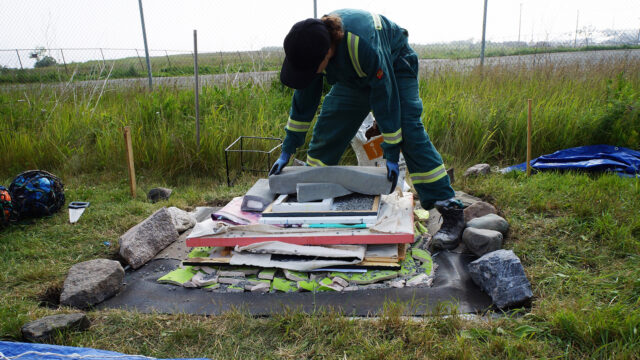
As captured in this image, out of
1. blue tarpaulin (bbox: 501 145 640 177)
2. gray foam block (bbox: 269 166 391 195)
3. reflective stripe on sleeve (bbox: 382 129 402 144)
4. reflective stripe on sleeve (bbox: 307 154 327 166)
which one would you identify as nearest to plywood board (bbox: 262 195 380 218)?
gray foam block (bbox: 269 166 391 195)

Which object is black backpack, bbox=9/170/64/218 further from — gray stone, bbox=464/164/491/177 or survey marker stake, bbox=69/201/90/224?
gray stone, bbox=464/164/491/177

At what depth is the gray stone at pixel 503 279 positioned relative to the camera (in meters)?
2.62

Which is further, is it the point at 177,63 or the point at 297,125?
the point at 177,63

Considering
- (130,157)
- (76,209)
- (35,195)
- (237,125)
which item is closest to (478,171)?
(237,125)

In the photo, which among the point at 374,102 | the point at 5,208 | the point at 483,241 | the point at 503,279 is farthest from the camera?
the point at 5,208

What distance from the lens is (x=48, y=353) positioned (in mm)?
1964

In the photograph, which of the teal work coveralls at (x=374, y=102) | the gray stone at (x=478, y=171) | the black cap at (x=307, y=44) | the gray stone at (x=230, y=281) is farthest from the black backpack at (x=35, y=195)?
the gray stone at (x=478, y=171)

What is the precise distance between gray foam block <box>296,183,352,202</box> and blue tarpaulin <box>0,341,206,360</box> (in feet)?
5.97

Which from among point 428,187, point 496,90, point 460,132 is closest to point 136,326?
point 428,187

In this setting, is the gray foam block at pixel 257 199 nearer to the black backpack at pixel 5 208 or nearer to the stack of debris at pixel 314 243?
the stack of debris at pixel 314 243

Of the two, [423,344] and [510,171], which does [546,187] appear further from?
[423,344]

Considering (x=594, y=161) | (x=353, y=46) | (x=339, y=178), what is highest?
(x=353, y=46)

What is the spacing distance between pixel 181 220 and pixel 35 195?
1378mm

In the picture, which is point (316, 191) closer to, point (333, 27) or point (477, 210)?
point (333, 27)
